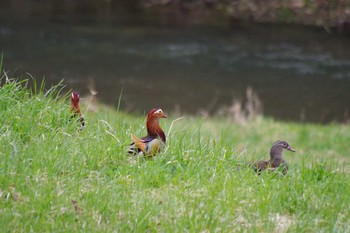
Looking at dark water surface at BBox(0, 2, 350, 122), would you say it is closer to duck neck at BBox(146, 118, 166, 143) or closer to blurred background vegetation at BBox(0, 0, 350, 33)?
blurred background vegetation at BBox(0, 0, 350, 33)

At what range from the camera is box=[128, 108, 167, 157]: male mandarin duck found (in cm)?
495

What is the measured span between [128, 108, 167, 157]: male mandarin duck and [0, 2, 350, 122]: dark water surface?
7.64 metres

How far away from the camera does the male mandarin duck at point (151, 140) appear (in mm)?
4953

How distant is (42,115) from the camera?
530 centimetres

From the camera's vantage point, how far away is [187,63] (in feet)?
56.5

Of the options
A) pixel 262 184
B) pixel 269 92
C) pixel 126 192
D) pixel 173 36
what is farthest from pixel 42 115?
pixel 173 36

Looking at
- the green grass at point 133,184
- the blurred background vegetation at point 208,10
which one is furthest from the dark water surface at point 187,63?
the green grass at point 133,184

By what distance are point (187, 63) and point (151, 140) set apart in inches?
483

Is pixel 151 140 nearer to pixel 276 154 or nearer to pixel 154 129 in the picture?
pixel 154 129

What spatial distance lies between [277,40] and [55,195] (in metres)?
16.1

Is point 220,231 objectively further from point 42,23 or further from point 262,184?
point 42,23

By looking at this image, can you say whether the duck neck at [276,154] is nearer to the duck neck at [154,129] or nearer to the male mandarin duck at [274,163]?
the male mandarin duck at [274,163]

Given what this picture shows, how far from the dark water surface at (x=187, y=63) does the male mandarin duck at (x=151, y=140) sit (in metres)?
7.64

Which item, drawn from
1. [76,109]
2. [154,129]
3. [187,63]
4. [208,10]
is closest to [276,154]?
[154,129]
